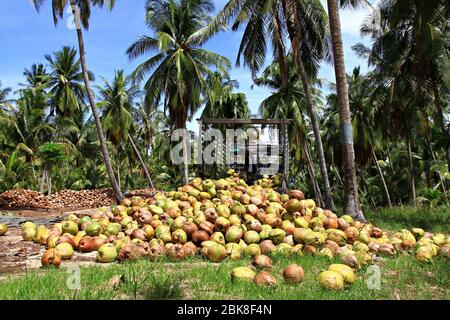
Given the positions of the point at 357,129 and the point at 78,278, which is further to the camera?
the point at 357,129

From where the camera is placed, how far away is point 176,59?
2081cm

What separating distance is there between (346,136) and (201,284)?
749 cm

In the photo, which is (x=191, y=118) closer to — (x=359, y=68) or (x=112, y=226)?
(x=359, y=68)

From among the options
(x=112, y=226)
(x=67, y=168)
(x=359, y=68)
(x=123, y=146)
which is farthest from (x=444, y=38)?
(x=67, y=168)

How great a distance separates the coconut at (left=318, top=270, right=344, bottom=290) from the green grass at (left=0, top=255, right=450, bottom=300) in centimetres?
6

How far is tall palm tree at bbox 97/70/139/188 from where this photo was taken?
2946 centimetres

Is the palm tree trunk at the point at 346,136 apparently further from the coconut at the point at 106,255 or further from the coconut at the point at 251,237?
the coconut at the point at 106,255

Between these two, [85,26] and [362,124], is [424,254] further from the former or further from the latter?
[362,124]

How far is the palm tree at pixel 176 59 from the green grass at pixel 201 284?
57.3 ft

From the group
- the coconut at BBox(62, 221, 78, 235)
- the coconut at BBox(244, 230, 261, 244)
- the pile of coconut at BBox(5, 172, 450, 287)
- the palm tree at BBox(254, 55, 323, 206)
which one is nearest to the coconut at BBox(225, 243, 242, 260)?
the pile of coconut at BBox(5, 172, 450, 287)

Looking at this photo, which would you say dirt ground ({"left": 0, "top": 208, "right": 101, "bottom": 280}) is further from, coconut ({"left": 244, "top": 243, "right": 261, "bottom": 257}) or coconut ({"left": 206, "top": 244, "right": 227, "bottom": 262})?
coconut ({"left": 244, "top": 243, "right": 261, "bottom": 257})

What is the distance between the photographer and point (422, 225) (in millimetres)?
12672

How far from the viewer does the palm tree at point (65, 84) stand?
34750 mm

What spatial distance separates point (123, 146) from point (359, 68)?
72.8ft
